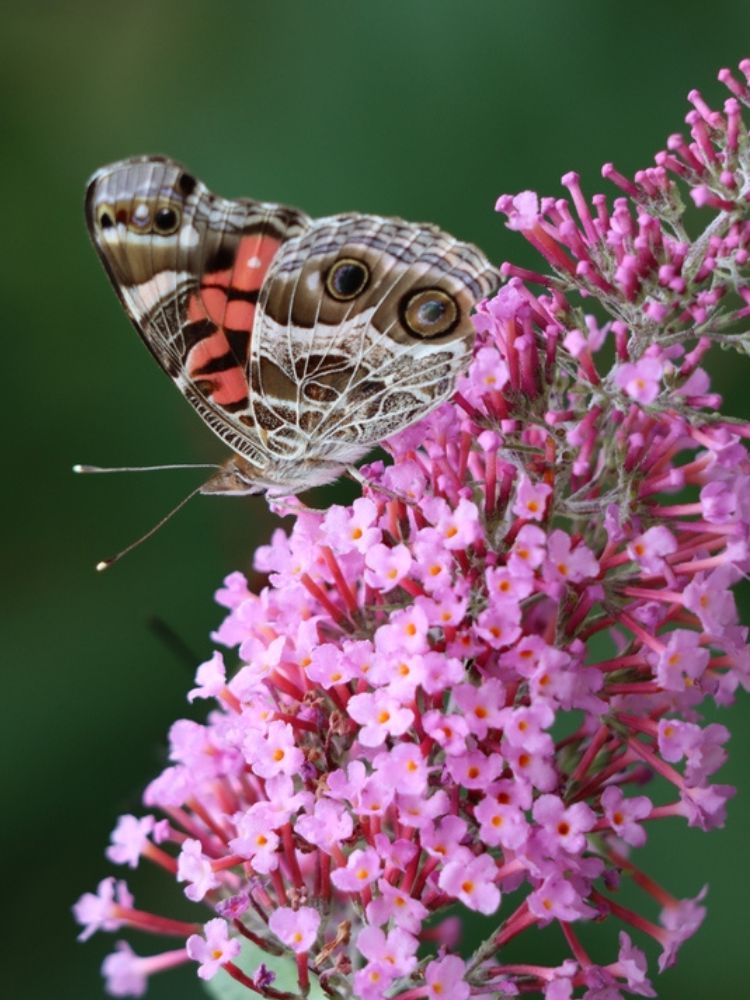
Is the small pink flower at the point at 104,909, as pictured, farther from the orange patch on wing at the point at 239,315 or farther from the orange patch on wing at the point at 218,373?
the orange patch on wing at the point at 239,315

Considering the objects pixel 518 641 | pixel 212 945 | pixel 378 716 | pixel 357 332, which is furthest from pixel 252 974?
pixel 357 332

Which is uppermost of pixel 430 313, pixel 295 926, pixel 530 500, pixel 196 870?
pixel 430 313

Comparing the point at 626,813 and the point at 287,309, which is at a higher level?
the point at 287,309

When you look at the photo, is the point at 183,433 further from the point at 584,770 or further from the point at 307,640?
the point at 584,770

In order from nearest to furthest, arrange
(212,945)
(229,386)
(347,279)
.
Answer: (212,945) < (347,279) < (229,386)

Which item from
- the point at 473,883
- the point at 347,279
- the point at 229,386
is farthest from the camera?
the point at 229,386

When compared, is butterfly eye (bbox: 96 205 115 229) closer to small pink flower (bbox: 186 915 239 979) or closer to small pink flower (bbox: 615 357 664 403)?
small pink flower (bbox: 615 357 664 403)

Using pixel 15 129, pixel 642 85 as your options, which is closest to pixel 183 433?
pixel 15 129

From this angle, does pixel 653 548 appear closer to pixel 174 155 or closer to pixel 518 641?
pixel 518 641
